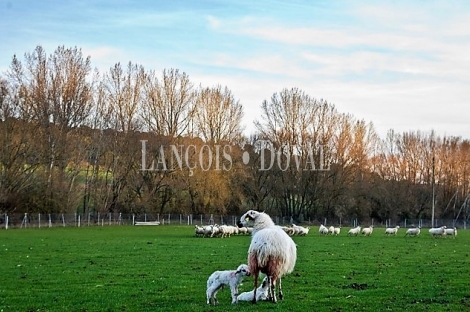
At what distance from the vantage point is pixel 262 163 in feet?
251

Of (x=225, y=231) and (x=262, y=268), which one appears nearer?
(x=262, y=268)

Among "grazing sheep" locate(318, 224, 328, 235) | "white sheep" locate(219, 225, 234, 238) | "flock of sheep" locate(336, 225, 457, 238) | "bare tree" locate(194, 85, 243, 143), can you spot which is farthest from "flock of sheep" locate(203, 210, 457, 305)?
"bare tree" locate(194, 85, 243, 143)

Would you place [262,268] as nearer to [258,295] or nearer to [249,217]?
[258,295]

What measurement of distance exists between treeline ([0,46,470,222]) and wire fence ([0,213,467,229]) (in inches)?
63.9

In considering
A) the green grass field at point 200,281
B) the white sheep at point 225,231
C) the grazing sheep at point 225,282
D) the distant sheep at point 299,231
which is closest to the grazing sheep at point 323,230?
the distant sheep at point 299,231

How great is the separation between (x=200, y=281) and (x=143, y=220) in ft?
172

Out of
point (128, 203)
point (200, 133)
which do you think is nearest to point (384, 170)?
point (200, 133)

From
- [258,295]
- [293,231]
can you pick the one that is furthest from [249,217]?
[293,231]

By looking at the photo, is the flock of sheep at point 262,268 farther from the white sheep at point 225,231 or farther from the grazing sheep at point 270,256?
the white sheep at point 225,231

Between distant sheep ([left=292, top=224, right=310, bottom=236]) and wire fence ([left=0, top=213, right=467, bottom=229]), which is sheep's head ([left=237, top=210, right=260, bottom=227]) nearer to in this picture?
distant sheep ([left=292, top=224, right=310, bottom=236])

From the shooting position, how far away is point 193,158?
71.1 m

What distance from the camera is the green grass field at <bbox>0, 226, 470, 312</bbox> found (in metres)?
12.7

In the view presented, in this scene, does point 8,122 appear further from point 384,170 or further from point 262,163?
point 384,170

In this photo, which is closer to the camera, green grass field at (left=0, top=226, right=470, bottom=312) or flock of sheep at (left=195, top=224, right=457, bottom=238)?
green grass field at (left=0, top=226, right=470, bottom=312)
